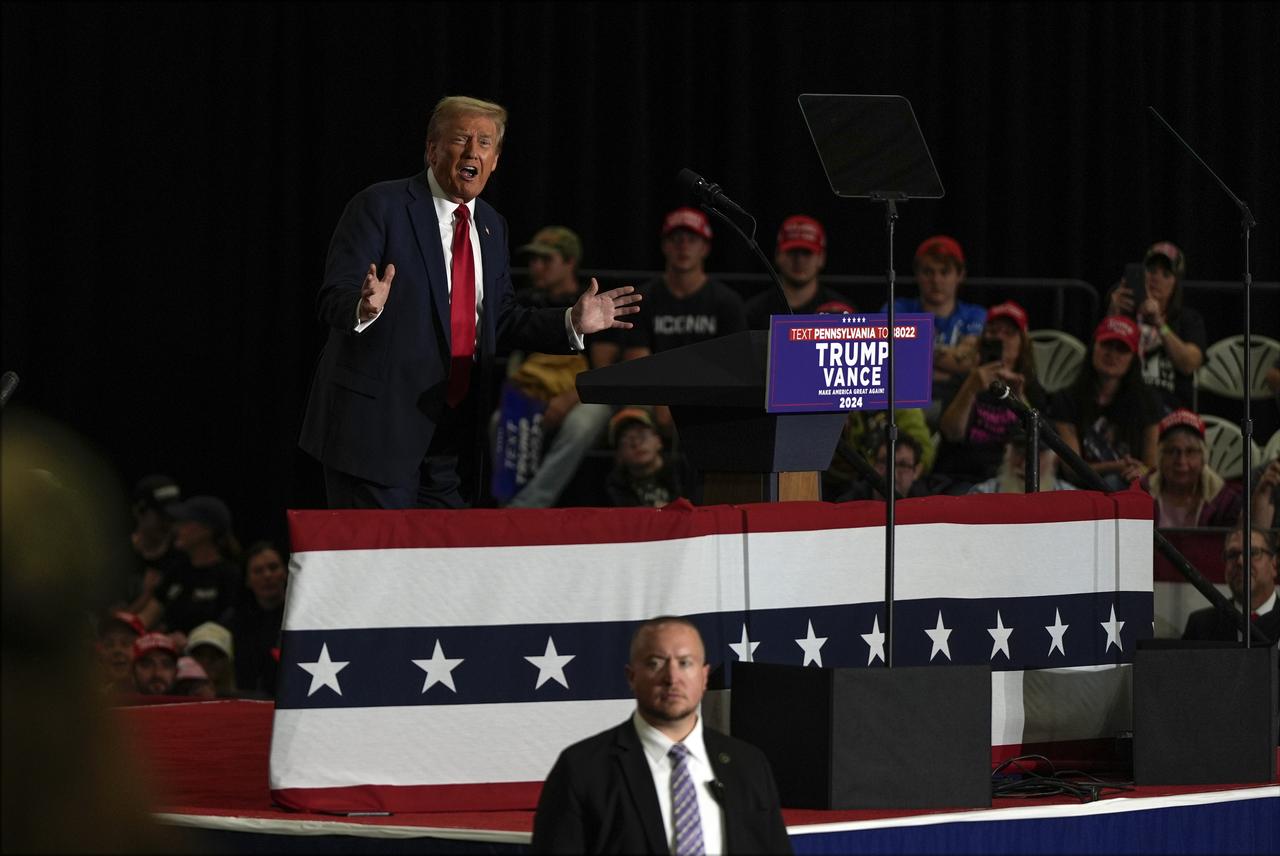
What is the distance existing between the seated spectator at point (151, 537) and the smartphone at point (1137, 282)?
394 cm

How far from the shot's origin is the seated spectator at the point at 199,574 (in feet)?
24.3

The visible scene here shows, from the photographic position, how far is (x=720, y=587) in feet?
13.6

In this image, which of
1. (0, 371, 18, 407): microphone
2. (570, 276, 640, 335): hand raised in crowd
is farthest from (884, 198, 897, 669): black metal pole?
(0, 371, 18, 407): microphone

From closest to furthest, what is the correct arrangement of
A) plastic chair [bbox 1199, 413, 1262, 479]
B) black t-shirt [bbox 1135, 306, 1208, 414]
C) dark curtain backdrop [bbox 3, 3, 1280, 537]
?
black t-shirt [bbox 1135, 306, 1208, 414]
plastic chair [bbox 1199, 413, 1262, 479]
dark curtain backdrop [bbox 3, 3, 1280, 537]

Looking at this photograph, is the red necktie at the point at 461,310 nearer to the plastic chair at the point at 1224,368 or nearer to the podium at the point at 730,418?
the podium at the point at 730,418

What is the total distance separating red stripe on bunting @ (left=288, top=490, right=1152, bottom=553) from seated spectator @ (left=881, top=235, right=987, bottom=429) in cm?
278

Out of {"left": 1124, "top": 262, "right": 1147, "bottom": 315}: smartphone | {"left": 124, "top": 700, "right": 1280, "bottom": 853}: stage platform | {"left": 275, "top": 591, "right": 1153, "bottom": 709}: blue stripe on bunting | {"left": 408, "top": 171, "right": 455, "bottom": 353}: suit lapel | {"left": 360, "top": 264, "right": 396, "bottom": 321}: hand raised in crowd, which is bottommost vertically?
{"left": 124, "top": 700, "right": 1280, "bottom": 853}: stage platform

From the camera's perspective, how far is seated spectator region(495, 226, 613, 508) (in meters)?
7.38

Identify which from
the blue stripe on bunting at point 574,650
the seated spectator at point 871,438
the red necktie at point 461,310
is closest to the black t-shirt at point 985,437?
the seated spectator at point 871,438

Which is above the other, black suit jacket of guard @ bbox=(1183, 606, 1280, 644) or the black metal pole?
the black metal pole

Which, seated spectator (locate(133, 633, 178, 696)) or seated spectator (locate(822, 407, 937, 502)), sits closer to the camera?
seated spectator (locate(133, 633, 178, 696))

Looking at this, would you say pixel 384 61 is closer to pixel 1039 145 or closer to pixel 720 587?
pixel 1039 145

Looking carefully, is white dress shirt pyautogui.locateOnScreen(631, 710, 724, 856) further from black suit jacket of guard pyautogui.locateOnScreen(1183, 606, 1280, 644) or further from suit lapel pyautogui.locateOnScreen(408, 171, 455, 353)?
black suit jacket of guard pyautogui.locateOnScreen(1183, 606, 1280, 644)

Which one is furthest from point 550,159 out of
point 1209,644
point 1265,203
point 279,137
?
point 1209,644
